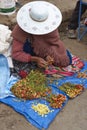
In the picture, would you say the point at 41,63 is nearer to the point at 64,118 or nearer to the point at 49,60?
the point at 49,60

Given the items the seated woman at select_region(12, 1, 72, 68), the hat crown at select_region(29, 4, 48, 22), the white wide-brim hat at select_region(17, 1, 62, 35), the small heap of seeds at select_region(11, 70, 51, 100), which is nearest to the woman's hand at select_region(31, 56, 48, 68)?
the seated woman at select_region(12, 1, 72, 68)

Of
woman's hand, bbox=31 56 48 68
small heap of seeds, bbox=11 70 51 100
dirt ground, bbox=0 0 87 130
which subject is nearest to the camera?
dirt ground, bbox=0 0 87 130

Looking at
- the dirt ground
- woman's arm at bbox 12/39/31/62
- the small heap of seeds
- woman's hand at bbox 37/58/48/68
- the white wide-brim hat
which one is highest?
the white wide-brim hat

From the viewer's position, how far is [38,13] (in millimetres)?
3686

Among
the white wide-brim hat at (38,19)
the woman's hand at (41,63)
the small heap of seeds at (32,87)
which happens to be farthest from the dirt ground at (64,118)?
the white wide-brim hat at (38,19)

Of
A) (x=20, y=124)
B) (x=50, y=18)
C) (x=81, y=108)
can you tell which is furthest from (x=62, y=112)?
(x=50, y=18)

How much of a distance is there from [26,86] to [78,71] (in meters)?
0.76

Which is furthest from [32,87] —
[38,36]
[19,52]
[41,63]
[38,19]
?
[38,19]

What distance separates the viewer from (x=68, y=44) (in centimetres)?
488

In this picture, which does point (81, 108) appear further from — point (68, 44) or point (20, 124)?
point (68, 44)

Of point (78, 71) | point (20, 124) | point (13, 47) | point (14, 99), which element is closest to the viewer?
point (20, 124)

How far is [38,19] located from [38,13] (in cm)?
7

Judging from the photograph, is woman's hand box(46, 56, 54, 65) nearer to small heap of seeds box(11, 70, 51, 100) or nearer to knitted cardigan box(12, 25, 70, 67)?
knitted cardigan box(12, 25, 70, 67)

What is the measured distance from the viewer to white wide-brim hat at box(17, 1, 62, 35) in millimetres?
3715
